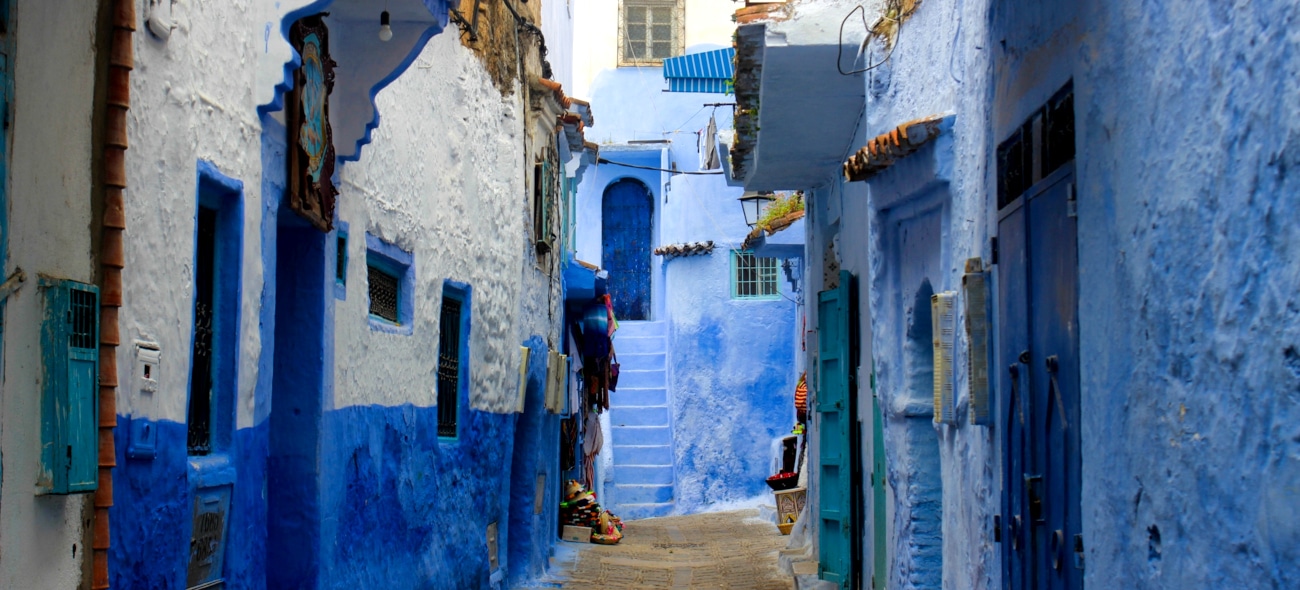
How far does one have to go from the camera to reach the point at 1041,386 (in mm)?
4848

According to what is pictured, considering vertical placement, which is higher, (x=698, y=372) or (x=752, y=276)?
(x=752, y=276)

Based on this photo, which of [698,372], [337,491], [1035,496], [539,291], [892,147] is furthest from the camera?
[698,372]

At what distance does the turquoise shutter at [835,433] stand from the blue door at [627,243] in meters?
17.1

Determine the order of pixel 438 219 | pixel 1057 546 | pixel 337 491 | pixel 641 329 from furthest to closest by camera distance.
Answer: pixel 641 329, pixel 438 219, pixel 337 491, pixel 1057 546

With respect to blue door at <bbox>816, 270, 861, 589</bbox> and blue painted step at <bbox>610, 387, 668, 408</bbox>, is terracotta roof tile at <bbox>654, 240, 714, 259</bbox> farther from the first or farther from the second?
blue door at <bbox>816, 270, 861, 589</bbox>

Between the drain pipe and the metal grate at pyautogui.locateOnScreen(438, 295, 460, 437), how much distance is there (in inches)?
225

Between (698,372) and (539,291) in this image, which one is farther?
(698,372)

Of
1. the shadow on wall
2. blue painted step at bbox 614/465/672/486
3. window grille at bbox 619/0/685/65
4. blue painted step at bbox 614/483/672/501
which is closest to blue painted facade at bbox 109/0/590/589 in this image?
the shadow on wall

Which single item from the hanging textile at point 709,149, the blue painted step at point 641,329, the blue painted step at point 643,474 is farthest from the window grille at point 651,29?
→ the blue painted step at point 643,474

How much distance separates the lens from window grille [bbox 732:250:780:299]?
2492cm

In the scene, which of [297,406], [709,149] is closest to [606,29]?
[709,149]

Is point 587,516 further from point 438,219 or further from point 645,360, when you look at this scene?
point 645,360

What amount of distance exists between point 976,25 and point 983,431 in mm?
1875

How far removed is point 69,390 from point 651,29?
2438 cm
